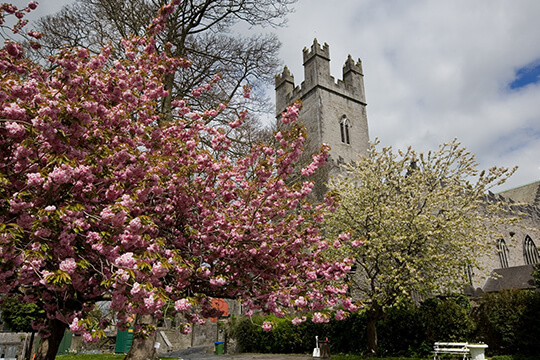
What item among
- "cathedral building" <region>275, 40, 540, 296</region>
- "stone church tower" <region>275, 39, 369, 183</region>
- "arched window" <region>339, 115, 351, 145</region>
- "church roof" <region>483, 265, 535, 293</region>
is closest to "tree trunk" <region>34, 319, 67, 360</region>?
"cathedral building" <region>275, 40, 540, 296</region>

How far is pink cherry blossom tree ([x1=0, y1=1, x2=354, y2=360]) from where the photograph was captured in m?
3.92

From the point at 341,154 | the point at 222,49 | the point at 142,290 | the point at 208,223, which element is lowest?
the point at 142,290

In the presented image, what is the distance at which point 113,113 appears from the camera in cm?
538

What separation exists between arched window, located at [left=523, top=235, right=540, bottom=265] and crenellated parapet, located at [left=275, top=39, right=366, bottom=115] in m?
20.3

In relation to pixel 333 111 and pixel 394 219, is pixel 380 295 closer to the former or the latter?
pixel 394 219

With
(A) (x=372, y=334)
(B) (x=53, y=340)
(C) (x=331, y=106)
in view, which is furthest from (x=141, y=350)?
(C) (x=331, y=106)

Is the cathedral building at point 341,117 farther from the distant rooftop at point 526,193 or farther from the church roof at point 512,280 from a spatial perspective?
the church roof at point 512,280

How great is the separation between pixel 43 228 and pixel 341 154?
1284 inches

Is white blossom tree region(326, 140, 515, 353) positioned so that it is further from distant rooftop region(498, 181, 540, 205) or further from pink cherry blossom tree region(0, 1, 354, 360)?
distant rooftop region(498, 181, 540, 205)

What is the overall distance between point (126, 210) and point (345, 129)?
34.5 m

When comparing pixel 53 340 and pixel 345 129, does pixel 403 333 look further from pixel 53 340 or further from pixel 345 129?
pixel 345 129

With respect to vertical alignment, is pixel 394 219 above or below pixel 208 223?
above

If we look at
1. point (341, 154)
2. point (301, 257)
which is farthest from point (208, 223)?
point (341, 154)

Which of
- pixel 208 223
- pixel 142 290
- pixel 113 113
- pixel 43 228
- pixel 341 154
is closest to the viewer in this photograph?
pixel 142 290
